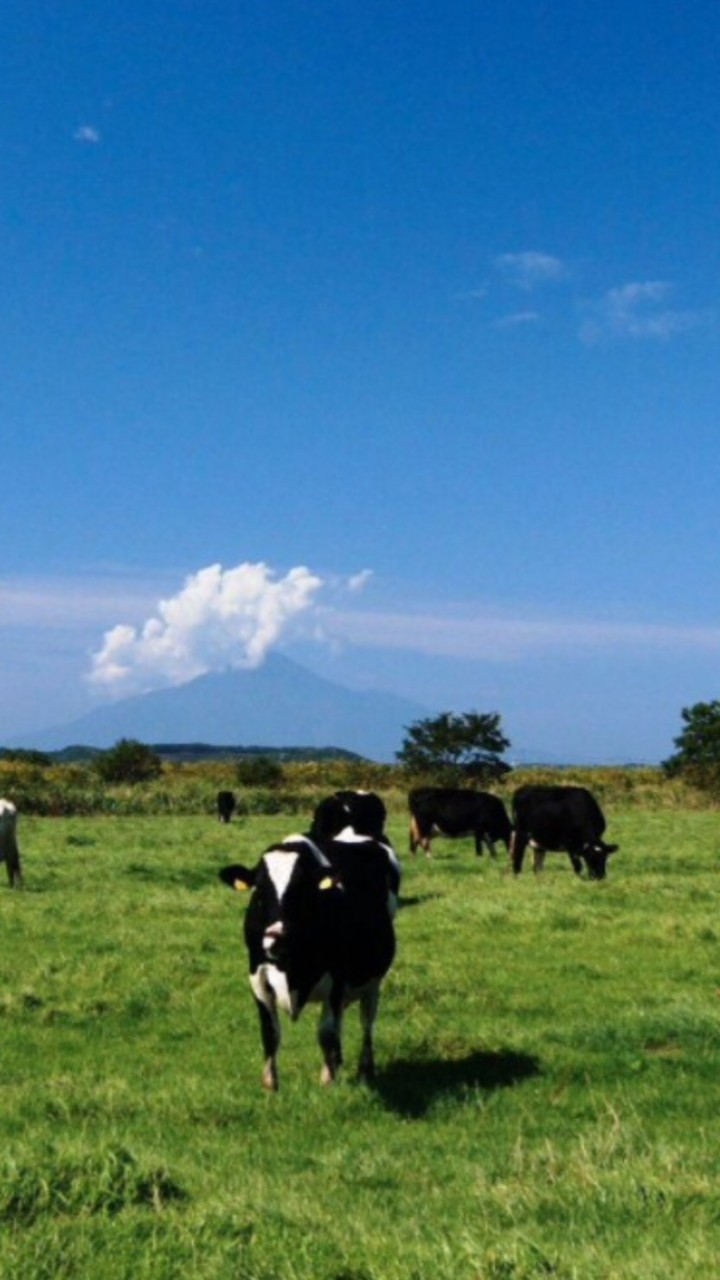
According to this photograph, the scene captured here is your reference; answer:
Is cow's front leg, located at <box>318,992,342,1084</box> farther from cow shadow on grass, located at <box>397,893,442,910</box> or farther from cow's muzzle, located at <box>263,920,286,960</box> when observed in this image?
cow shadow on grass, located at <box>397,893,442,910</box>

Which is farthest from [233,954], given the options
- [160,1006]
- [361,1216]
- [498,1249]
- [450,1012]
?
[498,1249]

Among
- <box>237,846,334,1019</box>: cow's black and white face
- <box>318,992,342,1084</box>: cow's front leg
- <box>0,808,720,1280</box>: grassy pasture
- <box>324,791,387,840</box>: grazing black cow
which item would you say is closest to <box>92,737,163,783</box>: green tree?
<box>324,791,387,840</box>: grazing black cow

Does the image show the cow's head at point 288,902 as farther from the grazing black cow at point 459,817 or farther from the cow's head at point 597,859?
the grazing black cow at point 459,817

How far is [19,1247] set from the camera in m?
6.18

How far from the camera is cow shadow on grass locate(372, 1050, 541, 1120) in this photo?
10586 mm

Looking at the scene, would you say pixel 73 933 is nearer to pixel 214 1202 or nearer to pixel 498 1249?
pixel 214 1202

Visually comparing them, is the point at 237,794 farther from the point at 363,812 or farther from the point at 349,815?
the point at 349,815

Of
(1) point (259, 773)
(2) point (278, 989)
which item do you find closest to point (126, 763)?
(1) point (259, 773)

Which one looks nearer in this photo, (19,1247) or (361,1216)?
(19,1247)

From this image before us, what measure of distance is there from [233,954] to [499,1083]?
7032mm

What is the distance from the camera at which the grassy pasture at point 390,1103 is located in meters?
6.31

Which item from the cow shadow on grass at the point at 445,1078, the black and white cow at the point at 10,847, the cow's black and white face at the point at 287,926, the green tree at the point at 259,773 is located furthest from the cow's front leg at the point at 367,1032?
the green tree at the point at 259,773

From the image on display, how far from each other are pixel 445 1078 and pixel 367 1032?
2.56 ft

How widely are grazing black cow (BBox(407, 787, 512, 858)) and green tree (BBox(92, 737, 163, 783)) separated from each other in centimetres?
4297
